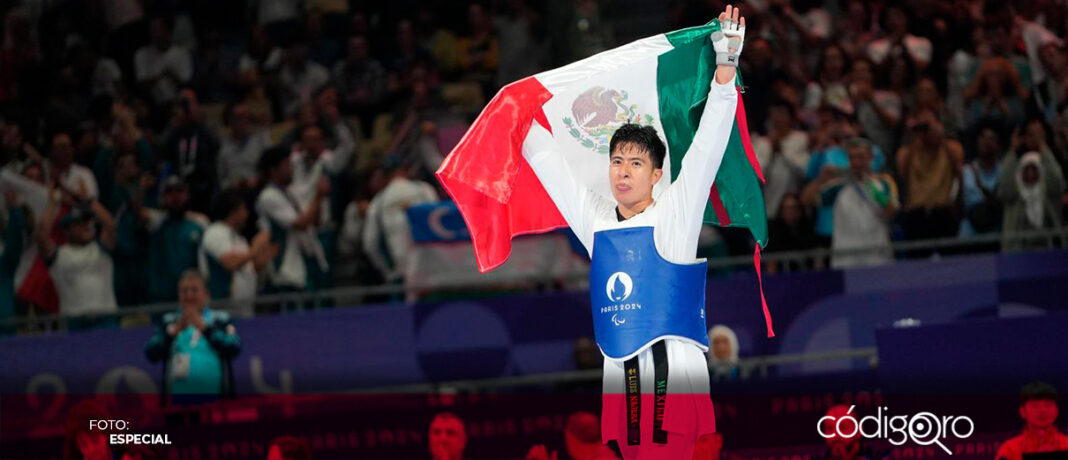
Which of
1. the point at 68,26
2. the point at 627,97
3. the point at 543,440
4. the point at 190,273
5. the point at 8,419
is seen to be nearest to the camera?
the point at 627,97

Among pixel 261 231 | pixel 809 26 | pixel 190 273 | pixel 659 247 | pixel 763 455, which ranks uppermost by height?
pixel 809 26

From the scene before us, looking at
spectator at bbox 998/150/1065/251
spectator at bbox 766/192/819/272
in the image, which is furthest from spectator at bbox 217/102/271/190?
spectator at bbox 998/150/1065/251

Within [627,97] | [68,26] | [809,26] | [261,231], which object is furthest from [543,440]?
[68,26]

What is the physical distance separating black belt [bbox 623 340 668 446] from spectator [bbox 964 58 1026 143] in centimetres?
704

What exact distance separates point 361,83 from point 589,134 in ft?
23.9

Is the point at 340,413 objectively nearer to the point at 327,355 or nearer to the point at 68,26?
the point at 327,355

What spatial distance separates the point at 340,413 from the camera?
9516mm

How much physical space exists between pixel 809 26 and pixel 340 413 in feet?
21.8

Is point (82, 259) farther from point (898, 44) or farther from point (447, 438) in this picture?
point (898, 44)

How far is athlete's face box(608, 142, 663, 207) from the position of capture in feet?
21.6

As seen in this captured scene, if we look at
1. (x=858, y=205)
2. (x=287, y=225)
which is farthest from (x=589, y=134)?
(x=287, y=225)

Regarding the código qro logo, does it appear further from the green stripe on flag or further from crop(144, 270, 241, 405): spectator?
crop(144, 270, 241, 405): spectator

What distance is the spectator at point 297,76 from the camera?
14.8m

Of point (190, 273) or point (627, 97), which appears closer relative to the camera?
point (627, 97)
